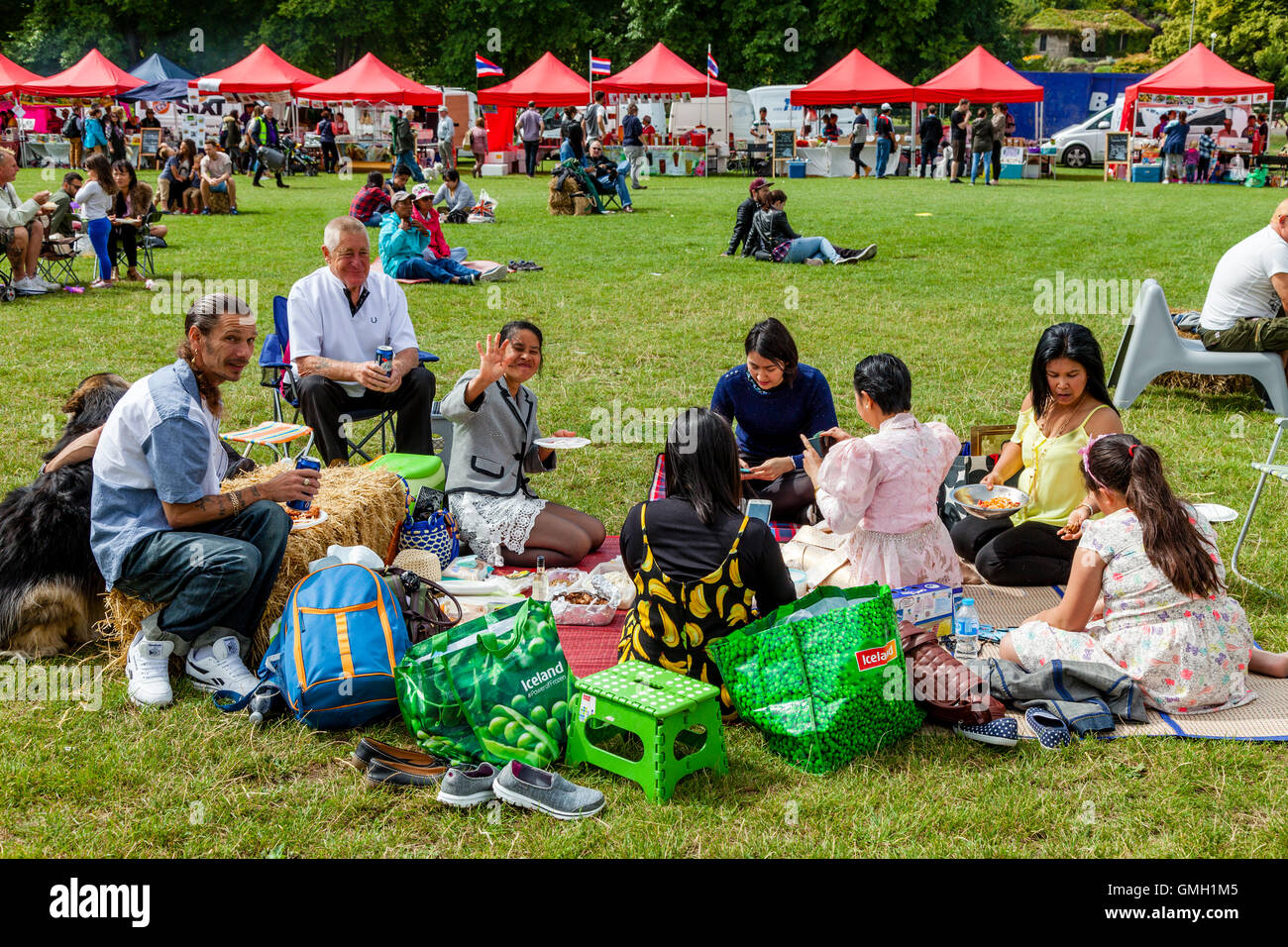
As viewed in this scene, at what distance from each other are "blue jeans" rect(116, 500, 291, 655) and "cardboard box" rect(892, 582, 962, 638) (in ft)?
Answer: 8.03

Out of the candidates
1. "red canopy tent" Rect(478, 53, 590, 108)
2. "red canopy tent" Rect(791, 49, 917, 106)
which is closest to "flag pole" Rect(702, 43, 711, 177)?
"red canopy tent" Rect(791, 49, 917, 106)

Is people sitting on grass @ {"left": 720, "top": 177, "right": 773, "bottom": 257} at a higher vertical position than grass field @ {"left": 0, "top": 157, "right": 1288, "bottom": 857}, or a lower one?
higher

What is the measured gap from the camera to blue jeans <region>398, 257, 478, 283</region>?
1244cm

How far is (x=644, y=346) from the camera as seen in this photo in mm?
9711

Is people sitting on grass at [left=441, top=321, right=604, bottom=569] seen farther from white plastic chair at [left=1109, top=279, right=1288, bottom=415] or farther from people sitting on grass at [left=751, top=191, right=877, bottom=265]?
people sitting on grass at [left=751, top=191, right=877, bottom=265]

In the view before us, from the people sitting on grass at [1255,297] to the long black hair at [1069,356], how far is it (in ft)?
10.5

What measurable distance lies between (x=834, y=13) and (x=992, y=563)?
3907 cm

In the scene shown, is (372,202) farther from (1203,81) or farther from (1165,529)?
(1203,81)

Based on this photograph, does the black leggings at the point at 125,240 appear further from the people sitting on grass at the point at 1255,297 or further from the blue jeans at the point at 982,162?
the blue jeans at the point at 982,162

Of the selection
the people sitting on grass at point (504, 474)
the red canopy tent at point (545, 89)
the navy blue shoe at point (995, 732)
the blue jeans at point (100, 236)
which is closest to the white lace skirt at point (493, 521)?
the people sitting on grass at point (504, 474)

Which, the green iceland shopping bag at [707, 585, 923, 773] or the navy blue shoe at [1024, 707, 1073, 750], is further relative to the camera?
the navy blue shoe at [1024, 707, 1073, 750]

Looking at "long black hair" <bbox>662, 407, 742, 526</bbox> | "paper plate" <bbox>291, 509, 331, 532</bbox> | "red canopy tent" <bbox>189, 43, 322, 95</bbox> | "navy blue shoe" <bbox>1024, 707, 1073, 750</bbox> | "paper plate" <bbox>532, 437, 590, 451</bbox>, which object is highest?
"red canopy tent" <bbox>189, 43, 322, 95</bbox>

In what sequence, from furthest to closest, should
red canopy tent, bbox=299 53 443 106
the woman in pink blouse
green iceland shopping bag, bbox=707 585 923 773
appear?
red canopy tent, bbox=299 53 443 106
the woman in pink blouse
green iceland shopping bag, bbox=707 585 923 773
